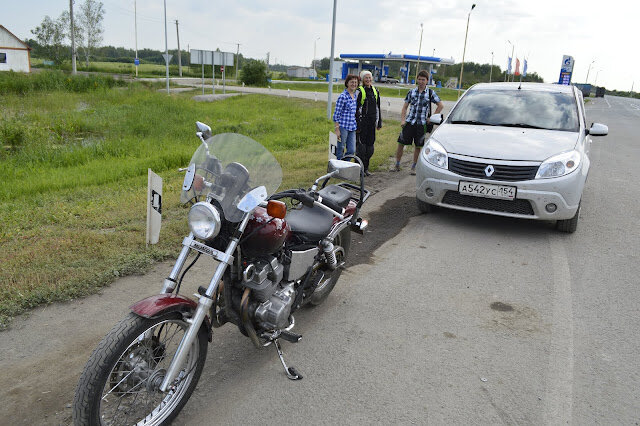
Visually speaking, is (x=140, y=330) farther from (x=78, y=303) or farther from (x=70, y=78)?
(x=70, y=78)

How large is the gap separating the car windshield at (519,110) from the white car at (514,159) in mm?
12

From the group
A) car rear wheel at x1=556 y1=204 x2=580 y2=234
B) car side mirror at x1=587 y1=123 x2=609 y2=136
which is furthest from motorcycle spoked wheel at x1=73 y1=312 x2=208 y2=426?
car side mirror at x1=587 y1=123 x2=609 y2=136

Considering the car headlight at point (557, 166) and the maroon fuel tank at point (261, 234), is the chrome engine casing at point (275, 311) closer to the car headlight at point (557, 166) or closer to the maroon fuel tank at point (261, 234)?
the maroon fuel tank at point (261, 234)

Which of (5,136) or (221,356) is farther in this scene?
(5,136)

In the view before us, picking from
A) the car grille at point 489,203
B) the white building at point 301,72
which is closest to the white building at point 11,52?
the white building at point 301,72

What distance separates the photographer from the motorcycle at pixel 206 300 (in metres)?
2.37

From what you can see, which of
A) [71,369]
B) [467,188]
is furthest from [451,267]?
[71,369]

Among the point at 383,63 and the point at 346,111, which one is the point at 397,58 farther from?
the point at 346,111

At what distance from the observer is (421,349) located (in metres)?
3.46

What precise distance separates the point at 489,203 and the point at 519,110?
6.12ft

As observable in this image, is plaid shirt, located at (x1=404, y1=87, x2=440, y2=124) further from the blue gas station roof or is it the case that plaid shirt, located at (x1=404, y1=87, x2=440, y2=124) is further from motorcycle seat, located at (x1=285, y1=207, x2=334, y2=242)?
the blue gas station roof

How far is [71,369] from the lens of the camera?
9.98 ft

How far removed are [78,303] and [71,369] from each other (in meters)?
0.92

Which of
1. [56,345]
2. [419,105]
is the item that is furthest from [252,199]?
[419,105]
